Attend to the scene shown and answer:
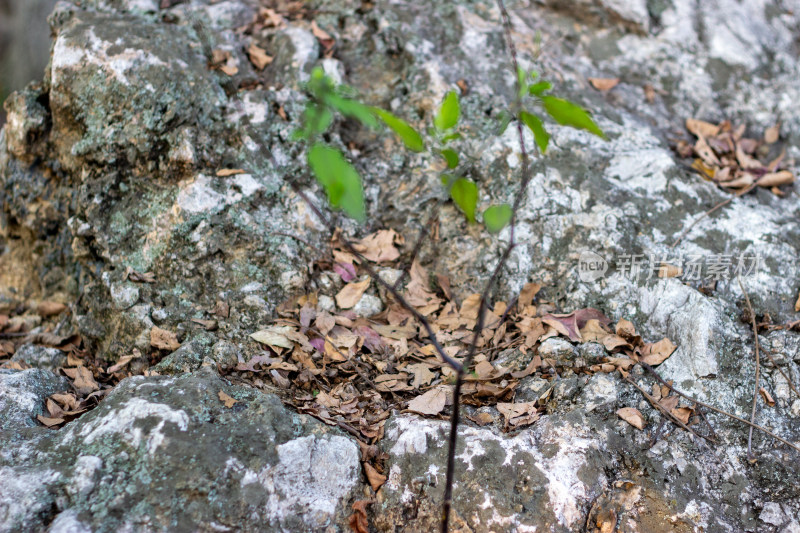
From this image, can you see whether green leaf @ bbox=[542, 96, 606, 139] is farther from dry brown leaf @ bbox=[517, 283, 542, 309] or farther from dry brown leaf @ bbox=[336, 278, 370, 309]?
dry brown leaf @ bbox=[336, 278, 370, 309]

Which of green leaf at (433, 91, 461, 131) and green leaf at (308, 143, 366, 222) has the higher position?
green leaf at (308, 143, 366, 222)

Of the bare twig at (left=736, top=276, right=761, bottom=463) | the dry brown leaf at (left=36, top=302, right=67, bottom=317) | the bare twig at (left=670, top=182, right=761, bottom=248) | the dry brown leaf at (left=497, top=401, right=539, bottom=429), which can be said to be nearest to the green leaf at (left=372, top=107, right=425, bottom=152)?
the dry brown leaf at (left=497, top=401, right=539, bottom=429)

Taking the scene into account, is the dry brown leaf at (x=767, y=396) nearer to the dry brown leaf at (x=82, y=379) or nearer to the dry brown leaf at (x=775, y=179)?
the dry brown leaf at (x=775, y=179)

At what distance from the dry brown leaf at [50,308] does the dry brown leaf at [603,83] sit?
10.8 ft

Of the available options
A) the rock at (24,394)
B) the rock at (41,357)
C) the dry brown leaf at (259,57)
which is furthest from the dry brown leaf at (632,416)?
the dry brown leaf at (259,57)

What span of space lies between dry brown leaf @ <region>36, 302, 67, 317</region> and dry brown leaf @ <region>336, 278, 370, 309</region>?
1.48 metres

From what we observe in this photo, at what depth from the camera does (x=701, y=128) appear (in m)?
3.42

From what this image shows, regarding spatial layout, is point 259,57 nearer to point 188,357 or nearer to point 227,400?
point 188,357

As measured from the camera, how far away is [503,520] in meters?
1.86

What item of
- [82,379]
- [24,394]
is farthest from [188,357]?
[24,394]

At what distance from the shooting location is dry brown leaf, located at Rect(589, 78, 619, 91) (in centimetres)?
352

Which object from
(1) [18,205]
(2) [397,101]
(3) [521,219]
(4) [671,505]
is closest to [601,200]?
(3) [521,219]

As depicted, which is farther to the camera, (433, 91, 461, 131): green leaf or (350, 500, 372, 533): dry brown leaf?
(350, 500, 372, 533): dry brown leaf

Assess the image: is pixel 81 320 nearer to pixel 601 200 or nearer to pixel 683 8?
pixel 601 200
